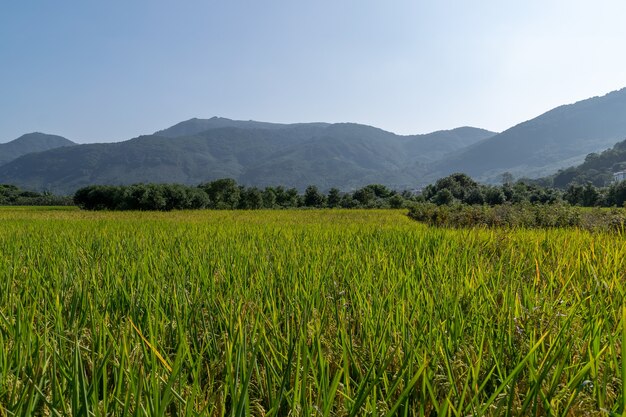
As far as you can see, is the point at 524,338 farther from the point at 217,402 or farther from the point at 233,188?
the point at 233,188

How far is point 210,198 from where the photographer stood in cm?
5369

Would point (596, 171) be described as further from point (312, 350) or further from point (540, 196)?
point (312, 350)

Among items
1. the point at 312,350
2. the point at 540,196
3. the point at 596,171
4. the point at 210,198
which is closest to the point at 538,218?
the point at 312,350

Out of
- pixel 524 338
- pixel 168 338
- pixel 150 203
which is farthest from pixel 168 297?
pixel 150 203

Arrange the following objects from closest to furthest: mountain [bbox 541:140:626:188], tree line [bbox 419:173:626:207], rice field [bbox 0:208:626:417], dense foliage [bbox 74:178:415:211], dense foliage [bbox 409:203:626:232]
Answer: rice field [bbox 0:208:626:417], dense foliage [bbox 409:203:626:232], dense foliage [bbox 74:178:415:211], tree line [bbox 419:173:626:207], mountain [bbox 541:140:626:188]

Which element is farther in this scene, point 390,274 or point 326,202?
point 326,202

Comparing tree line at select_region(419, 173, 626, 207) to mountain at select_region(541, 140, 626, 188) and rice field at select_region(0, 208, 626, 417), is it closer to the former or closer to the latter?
rice field at select_region(0, 208, 626, 417)

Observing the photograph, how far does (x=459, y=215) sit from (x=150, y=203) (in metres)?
32.0

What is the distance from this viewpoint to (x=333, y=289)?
2.97 meters

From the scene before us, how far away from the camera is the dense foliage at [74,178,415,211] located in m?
39.9

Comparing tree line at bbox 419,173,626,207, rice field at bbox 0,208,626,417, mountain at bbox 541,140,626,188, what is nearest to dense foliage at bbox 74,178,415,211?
tree line at bbox 419,173,626,207

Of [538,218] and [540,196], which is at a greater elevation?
[538,218]

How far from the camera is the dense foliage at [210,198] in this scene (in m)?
39.9

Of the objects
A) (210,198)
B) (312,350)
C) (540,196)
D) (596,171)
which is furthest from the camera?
(596,171)
